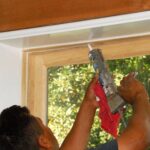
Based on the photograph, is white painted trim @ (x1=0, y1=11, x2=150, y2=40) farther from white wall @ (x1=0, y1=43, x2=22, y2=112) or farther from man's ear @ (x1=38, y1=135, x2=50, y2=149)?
man's ear @ (x1=38, y1=135, x2=50, y2=149)

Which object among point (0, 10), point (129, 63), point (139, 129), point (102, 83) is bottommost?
point (139, 129)

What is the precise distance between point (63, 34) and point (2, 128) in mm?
479

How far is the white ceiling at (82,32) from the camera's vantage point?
50.1 inches

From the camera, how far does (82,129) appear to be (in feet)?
3.78

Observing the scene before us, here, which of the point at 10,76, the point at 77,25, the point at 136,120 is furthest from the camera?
the point at 10,76

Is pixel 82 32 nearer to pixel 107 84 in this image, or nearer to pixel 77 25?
pixel 77 25

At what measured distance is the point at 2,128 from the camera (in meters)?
1.08

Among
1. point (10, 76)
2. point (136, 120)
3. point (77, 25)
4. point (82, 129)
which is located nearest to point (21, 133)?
point (82, 129)

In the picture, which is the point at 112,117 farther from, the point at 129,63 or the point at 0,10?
the point at 0,10

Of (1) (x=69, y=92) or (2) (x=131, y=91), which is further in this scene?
(1) (x=69, y=92)

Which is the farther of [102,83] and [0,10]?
[0,10]

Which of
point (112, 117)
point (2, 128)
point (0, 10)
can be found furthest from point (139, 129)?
point (0, 10)

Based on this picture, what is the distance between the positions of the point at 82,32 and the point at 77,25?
6 centimetres

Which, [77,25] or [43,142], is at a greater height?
[77,25]
